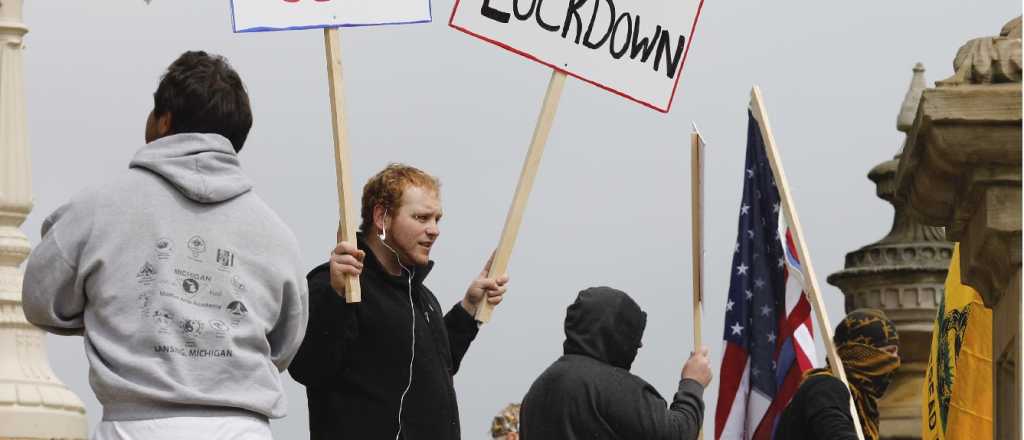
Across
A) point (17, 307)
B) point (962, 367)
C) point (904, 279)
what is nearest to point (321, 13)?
point (962, 367)

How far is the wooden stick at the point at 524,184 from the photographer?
29.8 feet

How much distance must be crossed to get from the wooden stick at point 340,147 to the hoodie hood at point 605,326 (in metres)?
0.81

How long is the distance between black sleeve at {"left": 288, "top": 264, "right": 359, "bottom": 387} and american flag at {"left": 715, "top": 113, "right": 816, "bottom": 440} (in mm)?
2917

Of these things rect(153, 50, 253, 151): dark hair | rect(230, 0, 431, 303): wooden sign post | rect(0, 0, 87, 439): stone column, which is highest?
rect(230, 0, 431, 303): wooden sign post

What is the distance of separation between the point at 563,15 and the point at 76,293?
11.6 ft

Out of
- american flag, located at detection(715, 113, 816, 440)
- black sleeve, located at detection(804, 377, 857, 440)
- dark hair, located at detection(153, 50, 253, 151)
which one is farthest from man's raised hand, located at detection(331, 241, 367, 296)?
american flag, located at detection(715, 113, 816, 440)

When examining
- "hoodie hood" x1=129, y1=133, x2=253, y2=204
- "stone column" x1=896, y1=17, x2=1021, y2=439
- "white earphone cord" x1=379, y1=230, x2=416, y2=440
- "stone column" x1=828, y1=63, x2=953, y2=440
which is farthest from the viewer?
"stone column" x1=828, y1=63, x2=953, y2=440

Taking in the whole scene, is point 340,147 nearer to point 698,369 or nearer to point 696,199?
point 698,369

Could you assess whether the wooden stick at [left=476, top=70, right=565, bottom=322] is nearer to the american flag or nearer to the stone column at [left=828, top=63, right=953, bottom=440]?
the american flag

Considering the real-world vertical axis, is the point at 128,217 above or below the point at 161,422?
above

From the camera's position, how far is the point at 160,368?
6.67 meters

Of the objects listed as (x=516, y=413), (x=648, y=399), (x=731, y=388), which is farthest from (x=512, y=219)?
(x=516, y=413)

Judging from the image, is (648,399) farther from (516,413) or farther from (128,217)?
(516,413)

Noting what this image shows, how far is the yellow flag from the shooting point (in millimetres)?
8820
